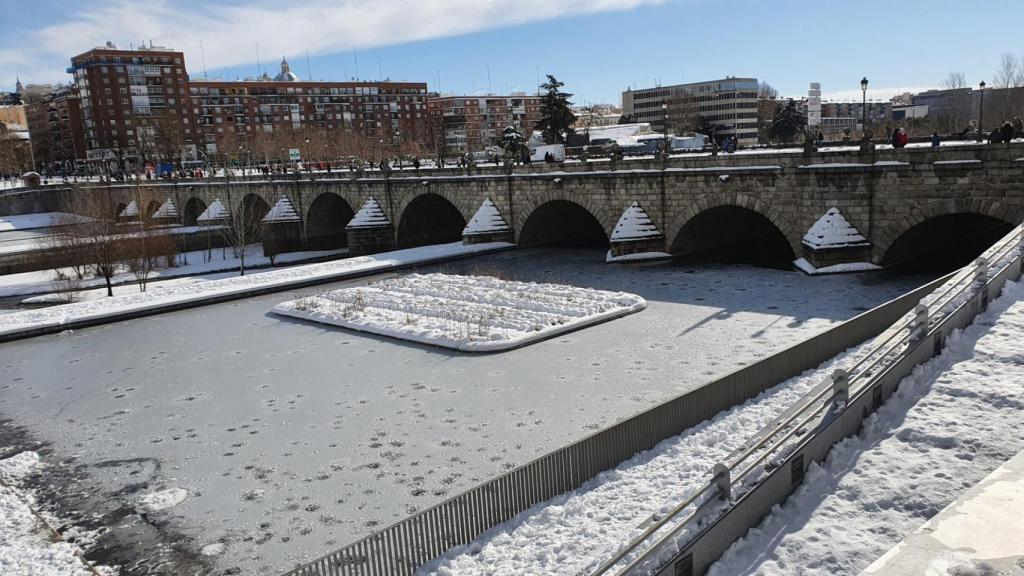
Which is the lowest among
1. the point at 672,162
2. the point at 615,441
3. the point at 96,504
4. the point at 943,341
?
the point at 96,504

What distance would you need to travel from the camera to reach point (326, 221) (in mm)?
56969

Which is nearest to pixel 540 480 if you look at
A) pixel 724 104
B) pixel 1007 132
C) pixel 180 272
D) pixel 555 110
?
pixel 1007 132

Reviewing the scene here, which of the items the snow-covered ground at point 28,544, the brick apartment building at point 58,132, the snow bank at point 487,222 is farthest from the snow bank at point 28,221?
the snow-covered ground at point 28,544

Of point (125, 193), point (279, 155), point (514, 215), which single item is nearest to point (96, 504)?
point (514, 215)

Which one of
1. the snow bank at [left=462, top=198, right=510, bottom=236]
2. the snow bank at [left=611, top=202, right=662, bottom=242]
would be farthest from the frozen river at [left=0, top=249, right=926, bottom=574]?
the snow bank at [left=462, top=198, right=510, bottom=236]

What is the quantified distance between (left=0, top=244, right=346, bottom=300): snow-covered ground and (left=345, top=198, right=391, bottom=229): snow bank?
24.2 feet

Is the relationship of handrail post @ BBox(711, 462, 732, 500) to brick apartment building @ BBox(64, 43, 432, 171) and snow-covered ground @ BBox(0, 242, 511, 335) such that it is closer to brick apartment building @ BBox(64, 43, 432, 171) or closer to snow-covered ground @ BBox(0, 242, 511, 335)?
snow-covered ground @ BBox(0, 242, 511, 335)

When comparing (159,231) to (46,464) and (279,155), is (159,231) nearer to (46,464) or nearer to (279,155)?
(46,464)

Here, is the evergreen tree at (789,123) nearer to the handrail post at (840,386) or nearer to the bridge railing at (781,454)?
the bridge railing at (781,454)

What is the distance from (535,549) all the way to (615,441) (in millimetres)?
2525

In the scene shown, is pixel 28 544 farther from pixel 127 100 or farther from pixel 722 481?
pixel 127 100

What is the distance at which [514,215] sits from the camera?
39500mm

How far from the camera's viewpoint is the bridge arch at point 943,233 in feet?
77.9

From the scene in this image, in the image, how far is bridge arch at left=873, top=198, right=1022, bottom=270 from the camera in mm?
23730
